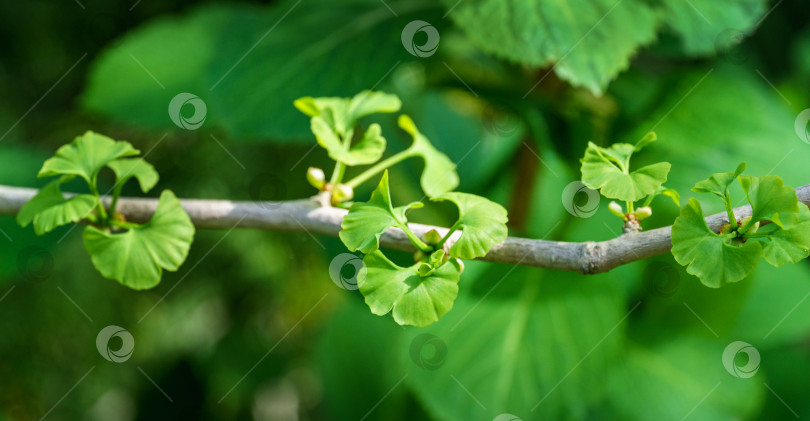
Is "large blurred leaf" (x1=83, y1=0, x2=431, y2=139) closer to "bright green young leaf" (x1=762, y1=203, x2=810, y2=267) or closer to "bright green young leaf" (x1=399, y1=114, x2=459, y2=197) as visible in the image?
"bright green young leaf" (x1=399, y1=114, x2=459, y2=197)

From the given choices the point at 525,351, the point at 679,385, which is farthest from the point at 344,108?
the point at 679,385

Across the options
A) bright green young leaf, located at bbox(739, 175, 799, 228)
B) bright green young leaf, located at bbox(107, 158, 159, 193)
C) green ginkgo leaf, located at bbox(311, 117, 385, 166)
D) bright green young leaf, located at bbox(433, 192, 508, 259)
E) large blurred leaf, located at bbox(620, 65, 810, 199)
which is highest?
bright green young leaf, located at bbox(107, 158, 159, 193)

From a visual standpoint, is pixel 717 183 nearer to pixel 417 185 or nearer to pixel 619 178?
pixel 619 178

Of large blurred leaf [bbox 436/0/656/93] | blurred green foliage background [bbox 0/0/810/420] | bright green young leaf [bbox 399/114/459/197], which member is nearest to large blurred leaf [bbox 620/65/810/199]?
blurred green foliage background [bbox 0/0/810/420]

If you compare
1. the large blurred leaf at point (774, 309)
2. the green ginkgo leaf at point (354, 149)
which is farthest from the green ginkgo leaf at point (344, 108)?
the large blurred leaf at point (774, 309)

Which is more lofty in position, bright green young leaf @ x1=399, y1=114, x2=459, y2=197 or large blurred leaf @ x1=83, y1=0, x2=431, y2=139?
large blurred leaf @ x1=83, y1=0, x2=431, y2=139

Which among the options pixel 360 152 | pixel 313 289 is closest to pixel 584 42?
pixel 360 152
